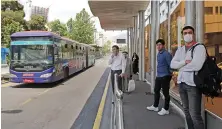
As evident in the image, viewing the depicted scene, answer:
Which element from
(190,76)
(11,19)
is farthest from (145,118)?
(11,19)

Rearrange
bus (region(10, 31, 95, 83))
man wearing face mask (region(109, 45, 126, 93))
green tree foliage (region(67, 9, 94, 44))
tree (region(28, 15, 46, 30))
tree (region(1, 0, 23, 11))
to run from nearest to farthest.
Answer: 1. man wearing face mask (region(109, 45, 126, 93))
2. bus (region(10, 31, 95, 83))
3. tree (region(1, 0, 23, 11))
4. tree (region(28, 15, 46, 30))
5. green tree foliage (region(67, 9, 94, 44))

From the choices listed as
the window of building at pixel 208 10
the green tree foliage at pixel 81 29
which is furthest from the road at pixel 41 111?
the green tree foliage at pixel 81 29

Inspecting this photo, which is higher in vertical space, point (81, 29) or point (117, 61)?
point (81, 29)

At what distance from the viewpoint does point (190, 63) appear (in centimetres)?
502

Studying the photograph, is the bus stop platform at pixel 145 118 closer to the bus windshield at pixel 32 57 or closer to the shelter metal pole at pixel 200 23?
the shelter metal pole at pixel 200 23

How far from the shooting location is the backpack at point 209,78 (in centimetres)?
488

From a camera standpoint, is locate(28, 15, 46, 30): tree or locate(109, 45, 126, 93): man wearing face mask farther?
locate(28, 15, 46, 30): tree

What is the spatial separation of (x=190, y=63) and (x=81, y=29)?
72148 mm

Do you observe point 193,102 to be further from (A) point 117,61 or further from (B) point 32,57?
(B) point 32,57

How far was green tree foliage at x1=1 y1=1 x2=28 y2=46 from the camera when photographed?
142 feet

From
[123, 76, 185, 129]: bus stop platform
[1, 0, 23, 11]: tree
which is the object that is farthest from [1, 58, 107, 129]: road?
[1, 0, 23, 11]: tree

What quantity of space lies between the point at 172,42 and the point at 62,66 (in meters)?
10.6

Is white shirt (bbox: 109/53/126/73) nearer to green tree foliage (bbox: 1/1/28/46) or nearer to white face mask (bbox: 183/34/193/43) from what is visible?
white face mask (bbox: 183/34/193/43)

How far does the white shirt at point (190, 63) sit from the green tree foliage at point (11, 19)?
130 ft
